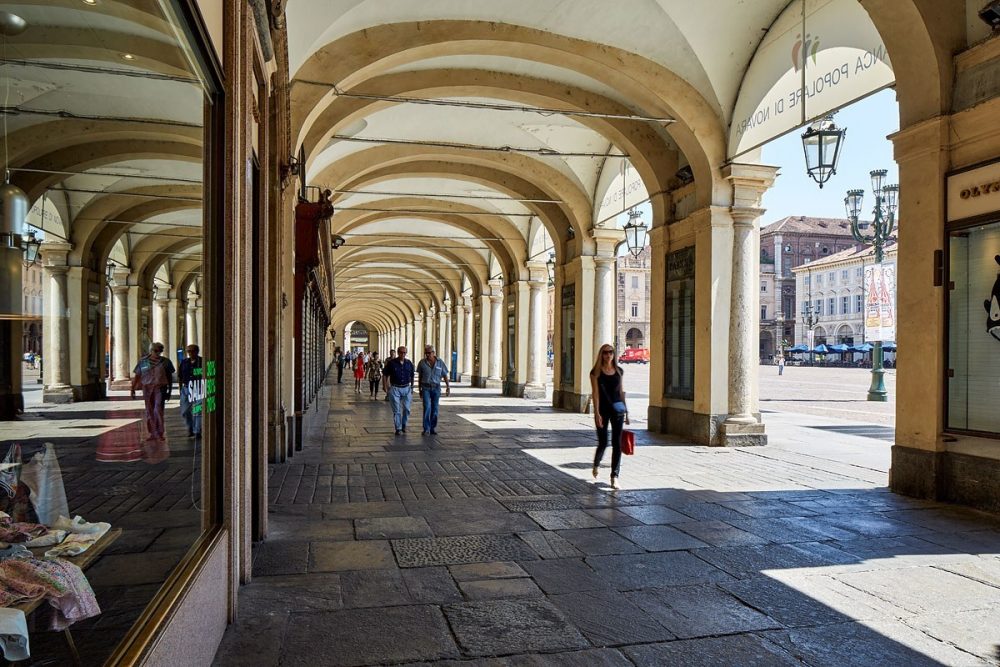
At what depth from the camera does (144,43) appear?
2334 millimetres

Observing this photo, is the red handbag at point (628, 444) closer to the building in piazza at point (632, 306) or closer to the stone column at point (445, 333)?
the stone column at point (445, 333)

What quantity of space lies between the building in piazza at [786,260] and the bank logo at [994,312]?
75462 millimetres

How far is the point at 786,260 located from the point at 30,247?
86.3 m

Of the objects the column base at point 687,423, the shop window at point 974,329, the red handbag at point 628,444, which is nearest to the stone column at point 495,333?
the column base at point 687,423

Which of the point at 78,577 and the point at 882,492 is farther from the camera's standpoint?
the point at 882,492

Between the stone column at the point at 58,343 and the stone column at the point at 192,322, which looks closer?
the stone column at the point at 58,343

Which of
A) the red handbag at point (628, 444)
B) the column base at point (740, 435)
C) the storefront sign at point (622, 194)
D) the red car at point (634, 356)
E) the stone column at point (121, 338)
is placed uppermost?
the storefront sign at point (622, 194)

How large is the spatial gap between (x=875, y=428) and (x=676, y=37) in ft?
26.0

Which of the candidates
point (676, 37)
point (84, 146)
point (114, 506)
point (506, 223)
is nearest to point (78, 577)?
point (114, 506)

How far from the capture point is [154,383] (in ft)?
8.93

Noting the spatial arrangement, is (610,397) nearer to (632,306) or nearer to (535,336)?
(535,336)

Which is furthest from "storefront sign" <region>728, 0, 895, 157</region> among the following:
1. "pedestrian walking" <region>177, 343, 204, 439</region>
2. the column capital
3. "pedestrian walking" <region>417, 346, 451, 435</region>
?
"pedestrian walking" <region>177, 343, 204, 439</region>

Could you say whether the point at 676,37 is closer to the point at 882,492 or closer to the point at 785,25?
the point at 785,25

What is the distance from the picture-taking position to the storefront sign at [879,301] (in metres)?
17.7
